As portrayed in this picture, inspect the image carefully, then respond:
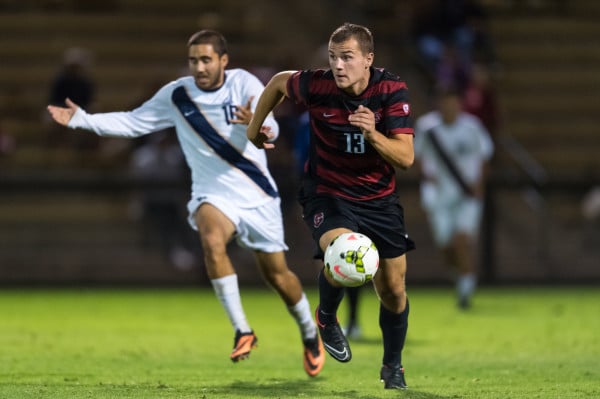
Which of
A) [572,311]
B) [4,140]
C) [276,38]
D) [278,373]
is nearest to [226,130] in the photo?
[278,373]

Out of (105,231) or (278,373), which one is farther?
(105,231)

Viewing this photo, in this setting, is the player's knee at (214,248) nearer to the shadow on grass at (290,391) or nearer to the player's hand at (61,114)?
the shadow on grass at (290,391)

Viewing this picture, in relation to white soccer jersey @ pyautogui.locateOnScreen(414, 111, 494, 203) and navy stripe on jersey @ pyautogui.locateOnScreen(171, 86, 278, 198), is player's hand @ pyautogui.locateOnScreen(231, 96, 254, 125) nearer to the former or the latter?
navy stripe on jersey @ pyautogui.locateOnScreen(171, 86, 278, 198)

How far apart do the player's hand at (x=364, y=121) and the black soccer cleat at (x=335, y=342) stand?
1320mm

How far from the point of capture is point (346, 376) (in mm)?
9656

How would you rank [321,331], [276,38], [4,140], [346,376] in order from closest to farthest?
[321,331]
[346,376]
[4,140]
[276,38]

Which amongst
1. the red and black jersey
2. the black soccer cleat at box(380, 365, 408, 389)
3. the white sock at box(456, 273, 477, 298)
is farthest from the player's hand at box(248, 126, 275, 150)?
the white sock at box(456, 273, 477, 298)

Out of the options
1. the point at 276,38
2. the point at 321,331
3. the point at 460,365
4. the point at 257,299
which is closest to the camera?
the point at 321,331

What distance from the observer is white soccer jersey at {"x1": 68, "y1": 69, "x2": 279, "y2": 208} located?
1002 cm

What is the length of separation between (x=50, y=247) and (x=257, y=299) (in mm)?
2838

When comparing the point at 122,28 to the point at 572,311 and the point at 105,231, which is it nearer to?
the point at 105,231

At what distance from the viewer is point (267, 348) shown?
11883 mm

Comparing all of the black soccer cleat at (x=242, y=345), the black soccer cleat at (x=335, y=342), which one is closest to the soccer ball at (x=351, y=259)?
the black soccer cleat at (x=335, y=342)

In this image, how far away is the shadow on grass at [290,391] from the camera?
8320mm
